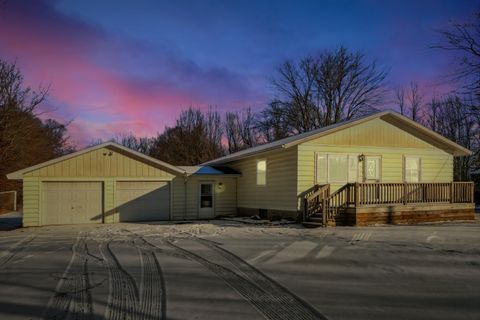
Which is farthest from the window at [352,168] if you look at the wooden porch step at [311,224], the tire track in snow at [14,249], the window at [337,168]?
the tire track in snow at [14,249]

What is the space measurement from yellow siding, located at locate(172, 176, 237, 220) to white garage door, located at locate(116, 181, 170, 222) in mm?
439

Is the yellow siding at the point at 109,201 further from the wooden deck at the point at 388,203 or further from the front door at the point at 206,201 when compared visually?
the wooden deck at the point at 388,203

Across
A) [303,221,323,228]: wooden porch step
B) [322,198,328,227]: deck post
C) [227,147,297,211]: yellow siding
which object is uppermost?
[227,147,297,211]: yellow siding

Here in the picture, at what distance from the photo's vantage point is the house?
1611cm

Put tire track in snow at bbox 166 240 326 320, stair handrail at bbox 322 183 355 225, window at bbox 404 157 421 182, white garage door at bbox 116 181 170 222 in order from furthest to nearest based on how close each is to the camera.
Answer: white garage door at bbox 116 181 170 222, window at bbox 404 157 421 182, stair handrail at bbox 322 183 355 225, tire track in snow at bbox 166 240 326 320

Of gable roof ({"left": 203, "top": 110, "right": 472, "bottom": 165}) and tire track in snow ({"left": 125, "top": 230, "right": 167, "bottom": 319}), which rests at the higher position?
gable roof ({"left": 203, "top": 110, "right": 472, "bottom": 165})

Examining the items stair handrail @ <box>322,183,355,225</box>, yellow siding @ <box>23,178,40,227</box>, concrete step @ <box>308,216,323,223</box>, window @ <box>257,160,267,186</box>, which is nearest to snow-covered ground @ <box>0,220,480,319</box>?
stair handrail @ <box>322,183,355,225</box>

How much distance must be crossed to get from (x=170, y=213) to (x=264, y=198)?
4.57 metres

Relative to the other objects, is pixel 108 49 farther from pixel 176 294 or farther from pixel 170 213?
pixel 176 294

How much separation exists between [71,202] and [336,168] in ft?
37.4

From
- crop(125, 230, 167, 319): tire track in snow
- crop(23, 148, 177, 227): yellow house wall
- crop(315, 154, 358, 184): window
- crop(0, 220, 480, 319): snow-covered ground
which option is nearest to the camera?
crop(125, 230, 167, 319): tire track in snow

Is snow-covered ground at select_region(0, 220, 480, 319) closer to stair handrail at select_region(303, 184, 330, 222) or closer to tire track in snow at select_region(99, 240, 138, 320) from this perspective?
tire track in snow at select_region(99, 240, 138, 320)

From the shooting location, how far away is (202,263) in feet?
27.6

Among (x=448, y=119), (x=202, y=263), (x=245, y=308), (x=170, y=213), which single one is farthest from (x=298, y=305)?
(x=448, y=119)
